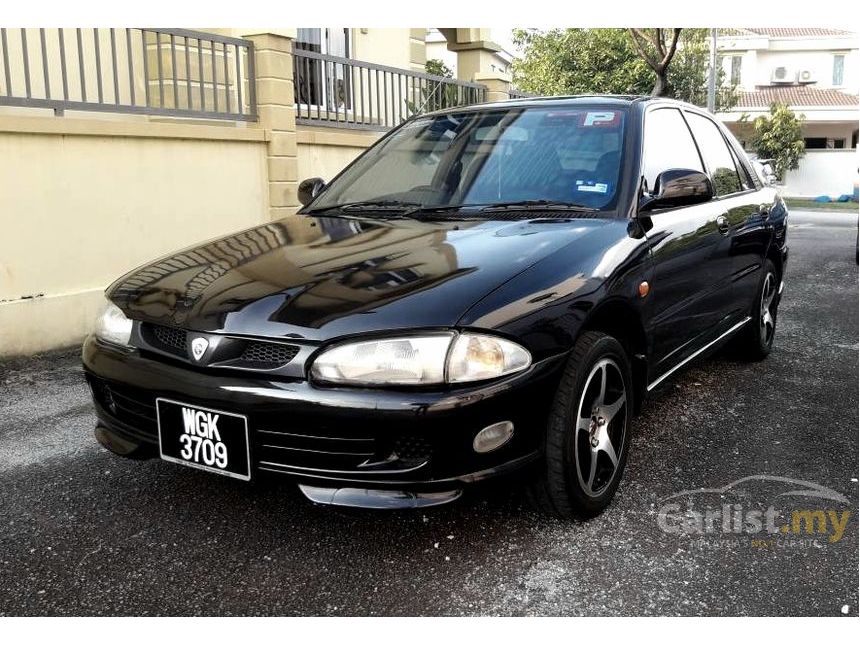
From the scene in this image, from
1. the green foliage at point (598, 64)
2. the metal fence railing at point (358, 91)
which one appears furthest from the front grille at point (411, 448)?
the green foliage at point (598, 64)

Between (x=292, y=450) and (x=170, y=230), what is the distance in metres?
4.60

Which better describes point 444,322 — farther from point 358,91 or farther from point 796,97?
point 796,97

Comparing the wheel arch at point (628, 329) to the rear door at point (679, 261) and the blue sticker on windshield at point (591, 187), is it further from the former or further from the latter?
the blue sticker on windshield at point (591, 187)

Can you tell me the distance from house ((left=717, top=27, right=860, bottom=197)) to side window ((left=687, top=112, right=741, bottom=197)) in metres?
31.7

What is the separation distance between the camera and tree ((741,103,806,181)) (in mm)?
32438

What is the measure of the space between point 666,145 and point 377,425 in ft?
7.27

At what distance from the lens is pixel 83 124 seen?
5.84 metres

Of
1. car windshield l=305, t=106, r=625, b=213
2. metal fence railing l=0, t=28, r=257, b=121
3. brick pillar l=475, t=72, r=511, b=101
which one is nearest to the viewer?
car windshield l=305, t=106, r=625, b=213

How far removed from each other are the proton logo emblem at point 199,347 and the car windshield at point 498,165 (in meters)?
1.28

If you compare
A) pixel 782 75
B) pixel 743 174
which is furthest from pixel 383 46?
pixel 782 75

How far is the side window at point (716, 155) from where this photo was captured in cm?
438

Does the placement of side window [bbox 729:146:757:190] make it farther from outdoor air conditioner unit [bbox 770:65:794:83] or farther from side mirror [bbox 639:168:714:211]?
outdoor air conditioner unit [bbox 770:65:794:83]

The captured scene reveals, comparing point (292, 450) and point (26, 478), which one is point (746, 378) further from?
point (26, 478)

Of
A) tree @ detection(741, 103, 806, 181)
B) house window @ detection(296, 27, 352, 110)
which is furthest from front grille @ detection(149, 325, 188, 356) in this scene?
tree @ detection(741, 103, 806, 181)
